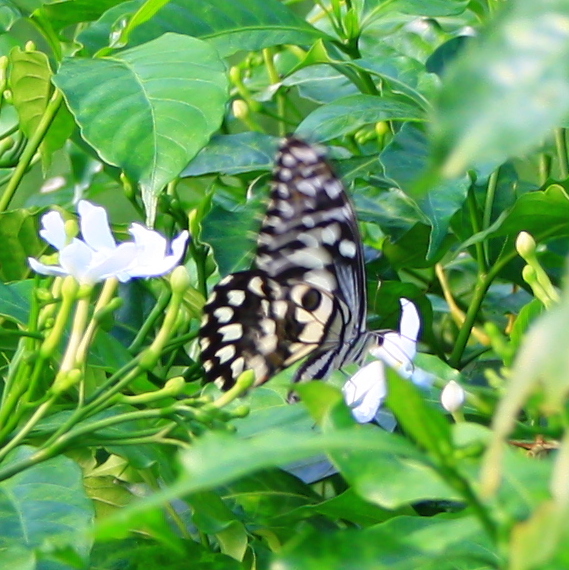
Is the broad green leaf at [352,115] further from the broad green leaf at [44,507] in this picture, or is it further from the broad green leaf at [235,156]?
the broad green leaf at [44,507]

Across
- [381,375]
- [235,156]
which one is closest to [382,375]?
[381,375]

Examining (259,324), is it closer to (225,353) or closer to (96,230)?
(225,353)

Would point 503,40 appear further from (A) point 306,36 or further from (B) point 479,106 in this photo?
(A) point 306,36

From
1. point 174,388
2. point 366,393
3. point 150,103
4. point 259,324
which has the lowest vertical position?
point 259,324

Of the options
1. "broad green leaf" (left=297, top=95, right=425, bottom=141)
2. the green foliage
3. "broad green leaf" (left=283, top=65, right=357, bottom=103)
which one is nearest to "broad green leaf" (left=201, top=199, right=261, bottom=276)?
the green foliage

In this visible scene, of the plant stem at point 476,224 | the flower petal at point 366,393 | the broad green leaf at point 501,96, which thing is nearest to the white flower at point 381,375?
the flower petal at point 366,393

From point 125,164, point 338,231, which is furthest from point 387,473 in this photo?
point 338,231
